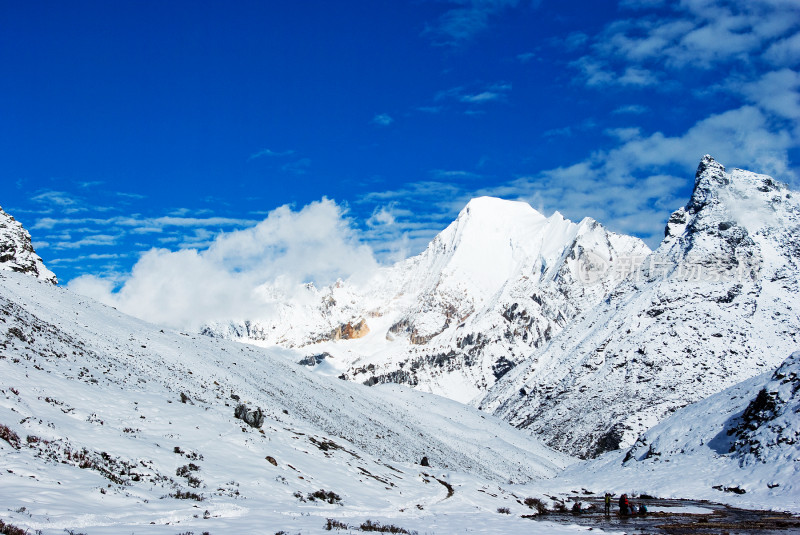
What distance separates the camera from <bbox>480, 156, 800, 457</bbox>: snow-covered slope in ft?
524

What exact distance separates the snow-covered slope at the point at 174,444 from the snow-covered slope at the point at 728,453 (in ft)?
61.0

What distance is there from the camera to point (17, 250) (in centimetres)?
8838

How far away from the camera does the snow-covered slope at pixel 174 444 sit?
63.8 ft

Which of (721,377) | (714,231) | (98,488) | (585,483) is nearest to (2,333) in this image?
(98,488)

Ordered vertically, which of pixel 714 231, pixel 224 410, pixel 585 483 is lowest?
pixel 585 483

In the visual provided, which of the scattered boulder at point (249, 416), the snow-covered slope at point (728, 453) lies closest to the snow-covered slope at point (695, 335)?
the snow-covered slope at point (728, 453)

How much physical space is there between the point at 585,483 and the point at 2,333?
59.8 metres

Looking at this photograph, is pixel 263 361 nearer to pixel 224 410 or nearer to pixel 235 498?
pixel 224 410

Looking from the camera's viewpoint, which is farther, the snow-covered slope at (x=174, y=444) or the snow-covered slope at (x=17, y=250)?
the snow-covered slope at (x=17, y=250)

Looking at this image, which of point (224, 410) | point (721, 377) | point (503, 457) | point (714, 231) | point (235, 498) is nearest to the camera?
point (235, 498)

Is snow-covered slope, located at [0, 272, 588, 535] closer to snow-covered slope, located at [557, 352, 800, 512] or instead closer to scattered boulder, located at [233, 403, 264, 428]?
scattered boulder, located at [233, 403, 264, 428]

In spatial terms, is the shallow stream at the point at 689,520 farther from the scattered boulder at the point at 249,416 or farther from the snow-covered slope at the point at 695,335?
the snow-covered slope at the point at 695,335

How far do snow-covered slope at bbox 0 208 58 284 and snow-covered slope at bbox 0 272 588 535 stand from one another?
29.1 meters

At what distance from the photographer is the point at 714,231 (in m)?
195
